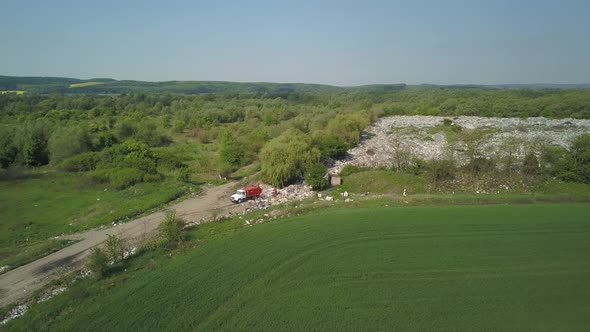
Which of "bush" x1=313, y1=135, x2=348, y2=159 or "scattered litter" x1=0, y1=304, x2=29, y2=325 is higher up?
"bush" x1=313, y1=135, x2=348, y2=159

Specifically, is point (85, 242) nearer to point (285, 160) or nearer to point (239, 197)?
point (239, 197)

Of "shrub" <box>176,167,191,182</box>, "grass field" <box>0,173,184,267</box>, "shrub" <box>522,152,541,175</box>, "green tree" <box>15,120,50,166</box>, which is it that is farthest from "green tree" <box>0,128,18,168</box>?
"shrub" <box>522,152,541,175</box>

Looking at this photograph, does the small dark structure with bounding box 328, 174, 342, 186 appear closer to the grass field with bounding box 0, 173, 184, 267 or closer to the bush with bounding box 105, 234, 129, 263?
the grass field with bounding box 0, 173, 184, 267

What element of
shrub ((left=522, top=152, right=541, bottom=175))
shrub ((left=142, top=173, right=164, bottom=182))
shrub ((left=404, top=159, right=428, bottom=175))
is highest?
shrub ((left=522, top=152, right=541, bottom=175))

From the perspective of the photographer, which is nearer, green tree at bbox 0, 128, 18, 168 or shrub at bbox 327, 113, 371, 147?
green tree at bbox 0, 128, 18, 168

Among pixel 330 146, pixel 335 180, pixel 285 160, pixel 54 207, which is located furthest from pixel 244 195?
pixel 54 207

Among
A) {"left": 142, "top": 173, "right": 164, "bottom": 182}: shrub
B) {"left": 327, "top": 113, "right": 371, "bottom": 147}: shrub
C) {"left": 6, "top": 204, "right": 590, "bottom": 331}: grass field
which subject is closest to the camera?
{"left": 6, "top": 204, "right": 590, "bottom": 331}: grass field

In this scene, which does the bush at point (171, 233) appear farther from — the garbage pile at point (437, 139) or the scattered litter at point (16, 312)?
the garbage pile at point (437, 139)
